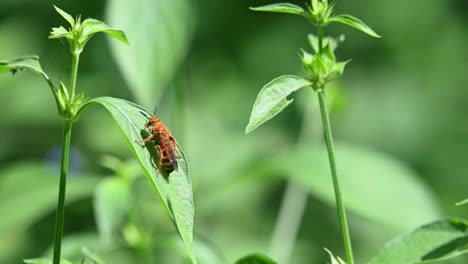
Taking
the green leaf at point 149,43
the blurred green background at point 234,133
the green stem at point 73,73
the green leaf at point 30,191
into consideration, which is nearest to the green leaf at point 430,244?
the green stem at point 73,73

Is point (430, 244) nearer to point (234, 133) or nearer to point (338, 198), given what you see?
point (338, 198)

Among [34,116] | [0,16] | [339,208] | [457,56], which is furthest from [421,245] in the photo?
[457,56]

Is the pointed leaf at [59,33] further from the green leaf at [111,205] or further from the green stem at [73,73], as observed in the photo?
the green leaf at [111,205]

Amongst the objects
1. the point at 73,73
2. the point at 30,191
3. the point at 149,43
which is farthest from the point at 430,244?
the point at 30,191

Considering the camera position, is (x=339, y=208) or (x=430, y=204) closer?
(x=339, y=208)

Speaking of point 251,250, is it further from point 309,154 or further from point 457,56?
point 457,56

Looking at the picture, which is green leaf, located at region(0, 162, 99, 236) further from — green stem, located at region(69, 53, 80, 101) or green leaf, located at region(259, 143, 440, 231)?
green stem, located at region(69, 53, 80, 101)
